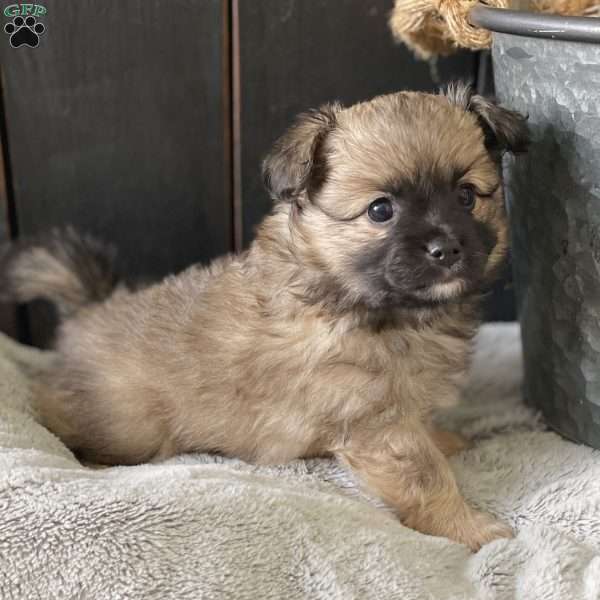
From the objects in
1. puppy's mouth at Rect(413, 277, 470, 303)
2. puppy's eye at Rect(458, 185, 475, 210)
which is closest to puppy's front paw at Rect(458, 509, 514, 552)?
puppy's mouth at Rect(413, 277, 470, 303)

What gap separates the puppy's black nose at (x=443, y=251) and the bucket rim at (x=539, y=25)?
40cm

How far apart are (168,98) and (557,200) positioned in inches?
41.4

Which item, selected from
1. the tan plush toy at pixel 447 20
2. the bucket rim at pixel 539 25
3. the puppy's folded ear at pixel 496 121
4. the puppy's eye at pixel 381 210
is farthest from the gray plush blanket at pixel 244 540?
the tan plush toy at pixel 447 20

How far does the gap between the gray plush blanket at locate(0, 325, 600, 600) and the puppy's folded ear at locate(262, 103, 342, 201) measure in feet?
1.75

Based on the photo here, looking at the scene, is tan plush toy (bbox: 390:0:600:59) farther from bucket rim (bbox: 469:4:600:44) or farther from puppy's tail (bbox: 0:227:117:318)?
puppy's tail (bbox: 0:227:117:318)

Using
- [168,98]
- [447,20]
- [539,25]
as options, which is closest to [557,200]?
[539,25]

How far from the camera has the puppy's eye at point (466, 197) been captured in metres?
1.52

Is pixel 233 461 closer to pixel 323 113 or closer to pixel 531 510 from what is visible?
pixel 531 510

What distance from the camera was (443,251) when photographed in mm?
1418

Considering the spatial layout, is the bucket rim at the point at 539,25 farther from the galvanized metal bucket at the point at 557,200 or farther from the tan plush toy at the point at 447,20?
the tan plush toy at the point at 447,20

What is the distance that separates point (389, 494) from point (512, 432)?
459 millimetres

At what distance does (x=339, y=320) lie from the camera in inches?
63.0

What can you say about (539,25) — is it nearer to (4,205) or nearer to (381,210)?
(381,210)

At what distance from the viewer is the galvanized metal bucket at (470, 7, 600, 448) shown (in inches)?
59.3
